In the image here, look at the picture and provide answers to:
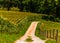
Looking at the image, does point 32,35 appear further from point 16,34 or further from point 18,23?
point 18,23

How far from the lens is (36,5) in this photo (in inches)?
734

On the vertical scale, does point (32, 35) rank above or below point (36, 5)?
below

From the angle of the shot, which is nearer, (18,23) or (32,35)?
(32,35)

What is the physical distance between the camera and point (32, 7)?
62.2 ft

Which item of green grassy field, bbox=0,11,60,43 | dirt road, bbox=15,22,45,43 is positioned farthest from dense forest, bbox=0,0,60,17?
dirt road, bbox=15,22,45,43

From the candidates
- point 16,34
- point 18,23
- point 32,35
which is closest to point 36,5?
point 18,23

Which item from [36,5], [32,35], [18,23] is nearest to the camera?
[32,35]

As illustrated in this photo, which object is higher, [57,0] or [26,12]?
[57,0]

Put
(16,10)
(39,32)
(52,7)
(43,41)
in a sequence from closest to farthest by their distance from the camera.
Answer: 1. (43,41)
2. (39,32)
3. (52,7)
4. (16,10)

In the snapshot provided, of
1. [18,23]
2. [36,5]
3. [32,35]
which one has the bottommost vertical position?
[32,35]

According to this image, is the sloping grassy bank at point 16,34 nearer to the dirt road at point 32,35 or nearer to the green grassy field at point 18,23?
the green grassy field at point 18,23

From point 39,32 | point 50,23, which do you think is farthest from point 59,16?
point 39,32

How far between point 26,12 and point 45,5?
6.04 feet

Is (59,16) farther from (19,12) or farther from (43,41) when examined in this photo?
(43,41)
